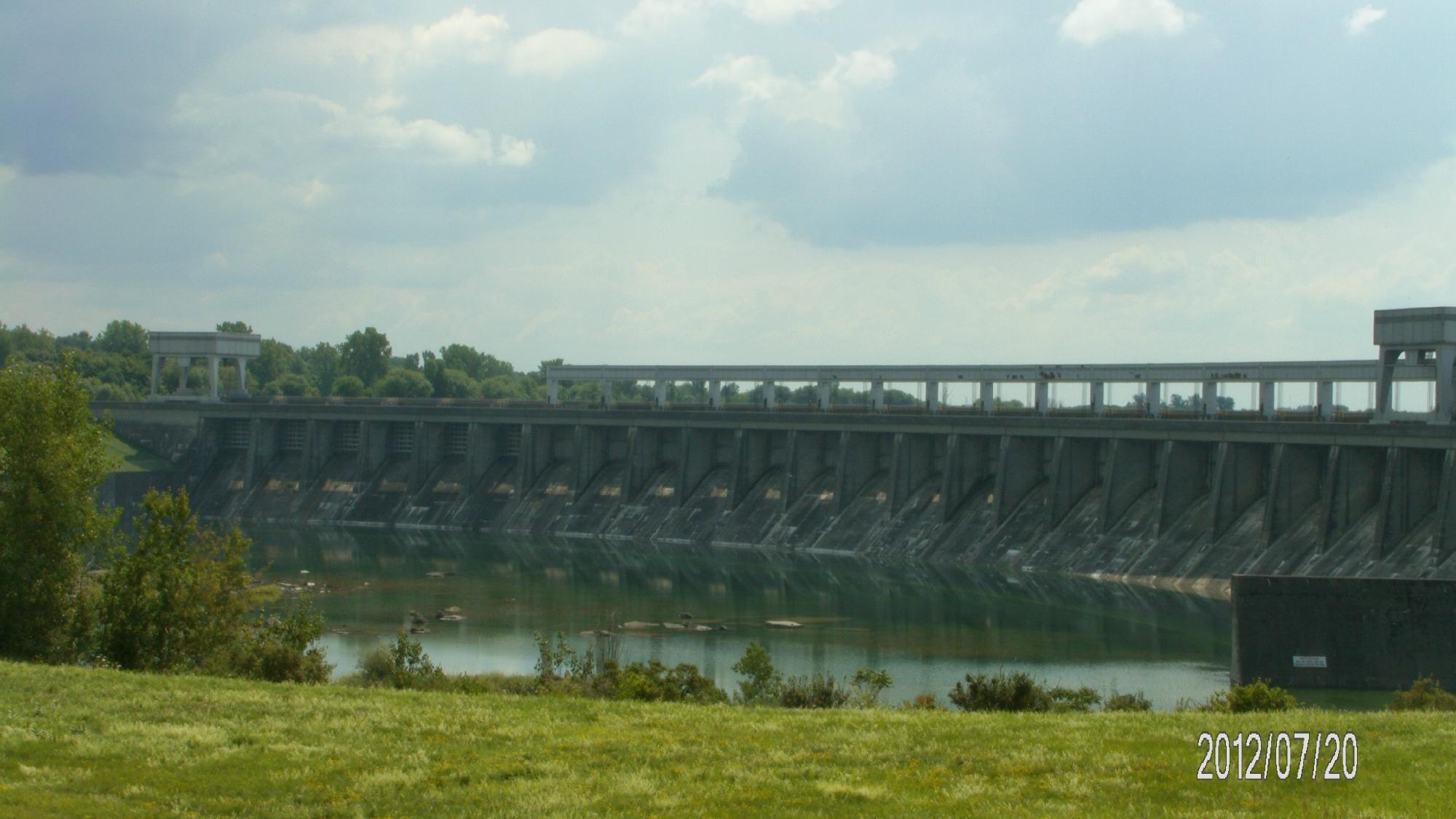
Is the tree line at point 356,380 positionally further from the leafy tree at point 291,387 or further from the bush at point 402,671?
the bush at point 402,671

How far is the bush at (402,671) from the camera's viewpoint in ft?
104

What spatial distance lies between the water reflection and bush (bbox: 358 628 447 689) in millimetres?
7065

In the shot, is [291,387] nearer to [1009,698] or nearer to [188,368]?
[188,368]

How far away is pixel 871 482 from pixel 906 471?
3.95 metres

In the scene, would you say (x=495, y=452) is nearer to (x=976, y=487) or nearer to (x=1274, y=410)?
(x=976, y=487)

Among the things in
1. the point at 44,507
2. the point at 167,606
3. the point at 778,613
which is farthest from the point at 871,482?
the point at 167,606

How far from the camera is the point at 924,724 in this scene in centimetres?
2306

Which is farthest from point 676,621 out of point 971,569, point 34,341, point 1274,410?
point 34,341

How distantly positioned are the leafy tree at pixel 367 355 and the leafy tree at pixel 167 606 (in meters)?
151

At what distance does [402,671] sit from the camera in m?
32.7

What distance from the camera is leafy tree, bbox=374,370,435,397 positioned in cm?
16488

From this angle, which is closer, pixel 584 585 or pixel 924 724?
pixel 924 724

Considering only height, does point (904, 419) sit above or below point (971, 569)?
above

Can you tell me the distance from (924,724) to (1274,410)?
5681cm
